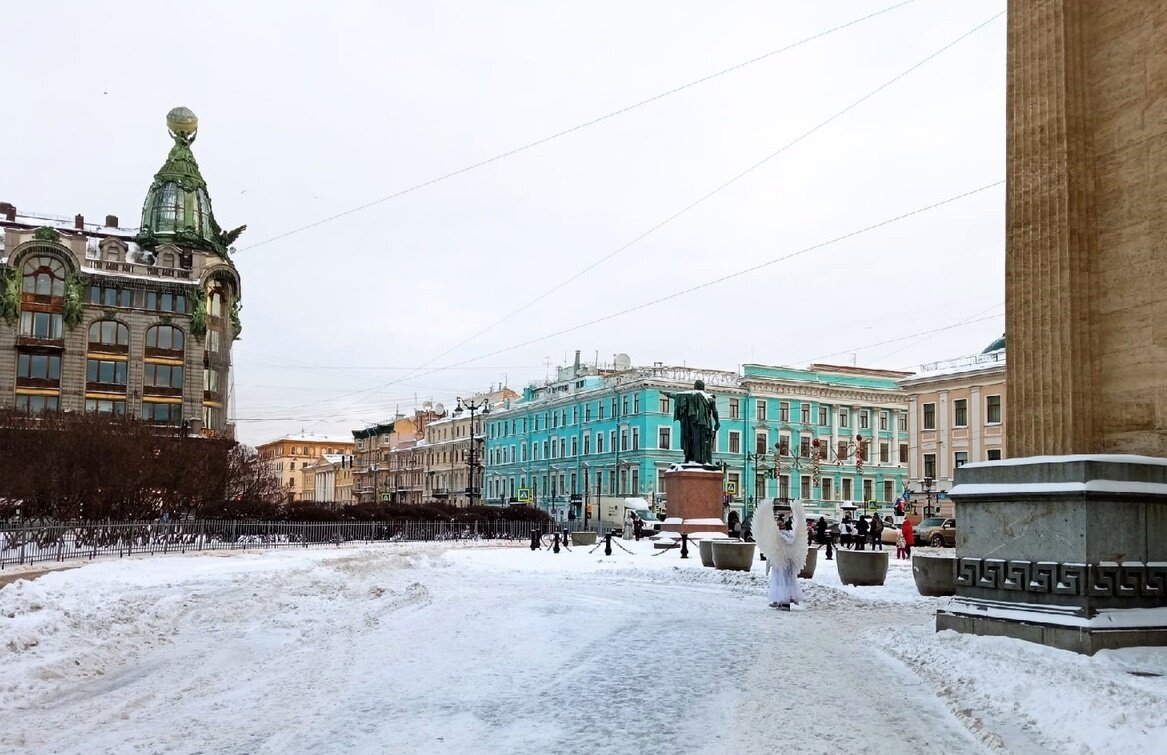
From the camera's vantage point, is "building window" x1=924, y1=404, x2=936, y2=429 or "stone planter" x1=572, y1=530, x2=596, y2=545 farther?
"building window" x1=924, y1=404, x2=936, y2=429

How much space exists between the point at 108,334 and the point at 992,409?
54.3 meters

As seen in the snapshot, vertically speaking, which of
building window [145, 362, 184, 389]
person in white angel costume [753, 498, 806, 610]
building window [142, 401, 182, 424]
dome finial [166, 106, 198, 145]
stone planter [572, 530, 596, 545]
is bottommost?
stone planter [572, 530, 596, 545]

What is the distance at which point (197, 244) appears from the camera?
233 ft

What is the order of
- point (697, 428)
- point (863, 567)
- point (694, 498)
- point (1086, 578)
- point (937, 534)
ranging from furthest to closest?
point (937, 534) < point (697, 428) < point (694, 498) < point (863, 567) < point (1086, 578)

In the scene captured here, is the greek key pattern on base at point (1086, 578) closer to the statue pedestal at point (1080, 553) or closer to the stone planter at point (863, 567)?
the statue pedestal at point (1080, 553)

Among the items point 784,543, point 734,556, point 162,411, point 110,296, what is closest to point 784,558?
point 784,543

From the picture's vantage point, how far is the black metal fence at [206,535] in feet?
88.0

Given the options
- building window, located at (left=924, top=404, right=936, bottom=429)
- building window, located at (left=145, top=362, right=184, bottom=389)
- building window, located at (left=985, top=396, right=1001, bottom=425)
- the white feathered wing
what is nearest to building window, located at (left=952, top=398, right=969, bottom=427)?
building window, located at (left=985, top=396, right=1001, bottom=425)

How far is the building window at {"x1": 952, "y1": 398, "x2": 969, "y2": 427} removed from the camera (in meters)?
62.4

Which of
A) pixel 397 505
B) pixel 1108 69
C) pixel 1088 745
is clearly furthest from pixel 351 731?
pixel 397 505

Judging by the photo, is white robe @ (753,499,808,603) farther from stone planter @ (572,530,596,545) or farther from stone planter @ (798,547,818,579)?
stone planter @ (572,530,596,545)

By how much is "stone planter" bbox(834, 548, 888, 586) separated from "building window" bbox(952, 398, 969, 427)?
44.2 m

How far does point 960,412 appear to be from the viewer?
206ft

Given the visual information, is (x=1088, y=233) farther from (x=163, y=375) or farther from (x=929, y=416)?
(x=163, y=375)
